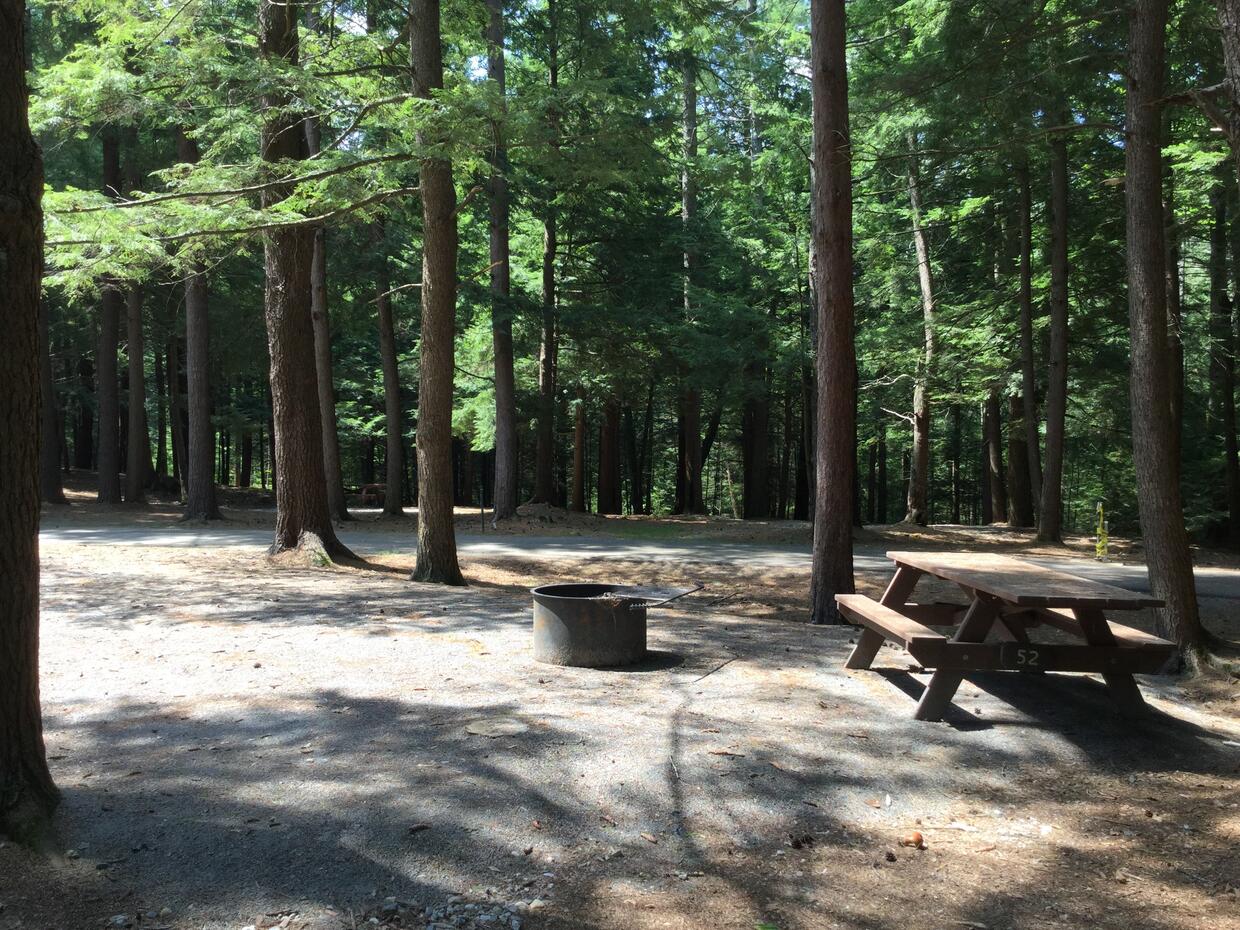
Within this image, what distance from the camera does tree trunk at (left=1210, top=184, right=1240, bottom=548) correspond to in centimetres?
1925

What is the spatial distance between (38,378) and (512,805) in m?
2.67

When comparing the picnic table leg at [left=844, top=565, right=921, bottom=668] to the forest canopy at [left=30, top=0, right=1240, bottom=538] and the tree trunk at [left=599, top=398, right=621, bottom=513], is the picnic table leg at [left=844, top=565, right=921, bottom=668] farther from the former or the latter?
the tree trunk at [left=599, top=398, right=621, bottom=513]

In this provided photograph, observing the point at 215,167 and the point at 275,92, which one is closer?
the point at 275,92

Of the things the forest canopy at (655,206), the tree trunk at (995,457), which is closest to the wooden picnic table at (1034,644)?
the forest canopy at (655,206)

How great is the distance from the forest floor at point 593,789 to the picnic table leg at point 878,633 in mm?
183

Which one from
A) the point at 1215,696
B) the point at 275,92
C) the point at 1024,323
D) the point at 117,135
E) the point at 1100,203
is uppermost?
the point at 117,135

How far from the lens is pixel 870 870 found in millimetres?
3803

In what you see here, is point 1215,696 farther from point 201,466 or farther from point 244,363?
point 244,363

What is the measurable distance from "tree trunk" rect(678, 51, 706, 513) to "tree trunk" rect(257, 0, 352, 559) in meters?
9.71

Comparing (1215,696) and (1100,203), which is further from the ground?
(1100,203)

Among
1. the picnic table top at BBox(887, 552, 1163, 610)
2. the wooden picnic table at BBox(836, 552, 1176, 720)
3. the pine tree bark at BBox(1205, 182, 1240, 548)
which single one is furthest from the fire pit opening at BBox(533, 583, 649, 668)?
the pine tree bark at BBox(1205, 182, 1240, 548)

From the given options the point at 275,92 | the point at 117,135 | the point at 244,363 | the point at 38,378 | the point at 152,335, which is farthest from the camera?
the point at 152,335

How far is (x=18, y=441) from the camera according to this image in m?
3.51

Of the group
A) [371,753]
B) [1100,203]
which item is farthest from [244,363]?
[371,753]
